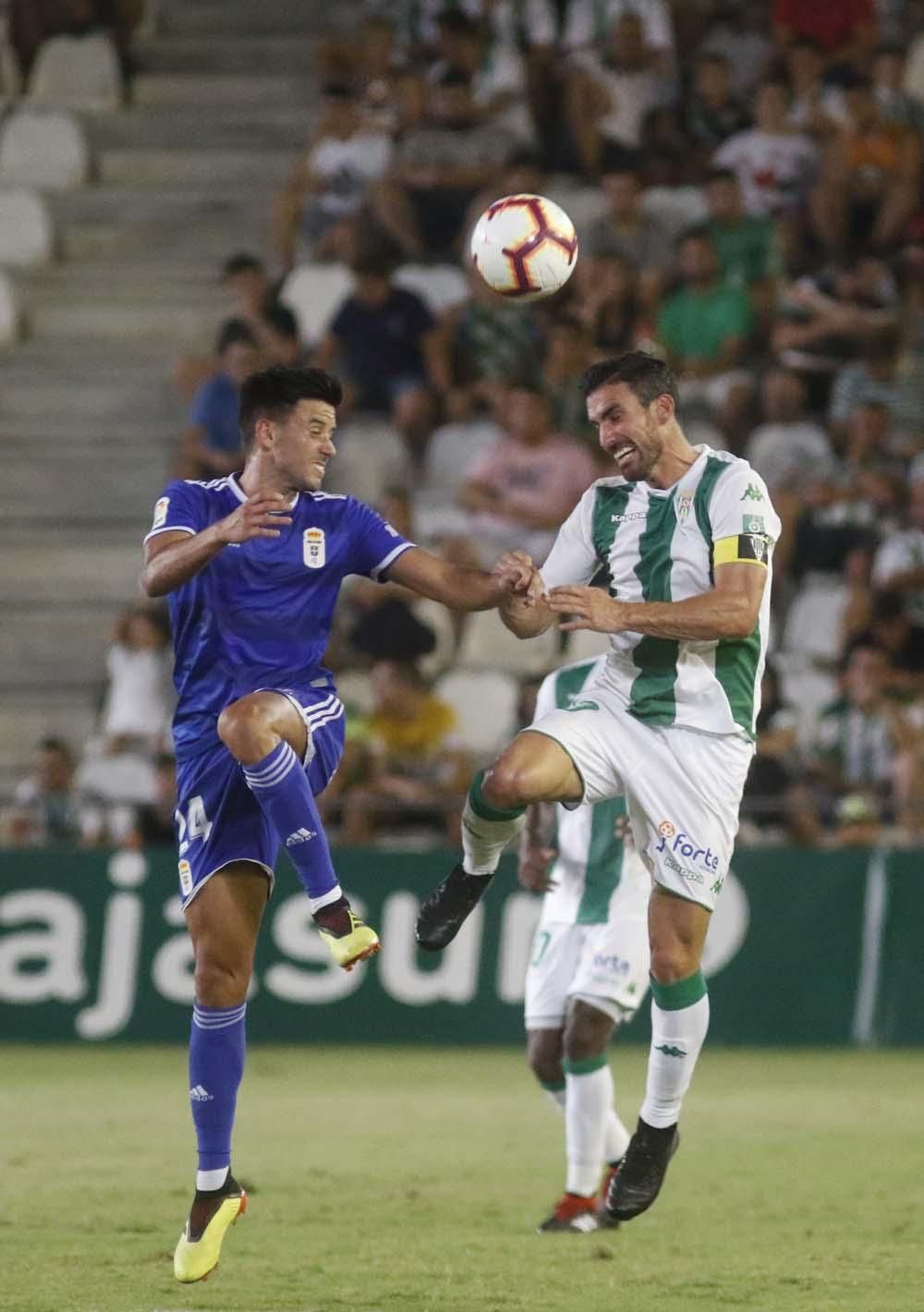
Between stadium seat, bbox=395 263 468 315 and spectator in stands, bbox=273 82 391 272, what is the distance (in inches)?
24.8

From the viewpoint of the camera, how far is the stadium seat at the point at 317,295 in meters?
17.8

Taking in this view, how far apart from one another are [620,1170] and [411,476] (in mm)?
9949

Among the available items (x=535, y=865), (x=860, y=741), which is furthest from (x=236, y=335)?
(x=535, y=865)

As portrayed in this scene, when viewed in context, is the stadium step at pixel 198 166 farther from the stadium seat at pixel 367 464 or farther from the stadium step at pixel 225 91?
the stadium seat at pixel 367 464

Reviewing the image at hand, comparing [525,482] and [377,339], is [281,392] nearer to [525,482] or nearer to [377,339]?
[525,482]

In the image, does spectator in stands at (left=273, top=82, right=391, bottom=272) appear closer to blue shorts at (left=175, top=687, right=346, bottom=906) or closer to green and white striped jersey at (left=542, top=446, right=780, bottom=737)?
green and white striped jersey at (left=542, top=446, right=780, bottom=737)

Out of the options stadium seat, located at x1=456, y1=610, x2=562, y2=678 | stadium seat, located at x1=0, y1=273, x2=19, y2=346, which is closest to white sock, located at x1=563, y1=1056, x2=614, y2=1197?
stadium seat, located at x1=456, y1=610, x2=562, y2=678

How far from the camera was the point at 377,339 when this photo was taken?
1709 cm

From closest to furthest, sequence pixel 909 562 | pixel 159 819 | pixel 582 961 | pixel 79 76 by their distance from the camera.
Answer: pixel 582 961 → pixel 159 819 → pixel 909 562 → pixel 79 76

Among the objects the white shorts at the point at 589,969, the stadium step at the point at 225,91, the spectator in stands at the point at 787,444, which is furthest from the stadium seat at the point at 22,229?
the white shorts at the point at 589,969

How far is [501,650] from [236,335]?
3280mm

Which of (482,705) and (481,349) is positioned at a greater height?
(481,349)

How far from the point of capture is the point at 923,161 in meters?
17.2

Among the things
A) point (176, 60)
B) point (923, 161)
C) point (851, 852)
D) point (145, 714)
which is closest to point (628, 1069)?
point (851, 852)
